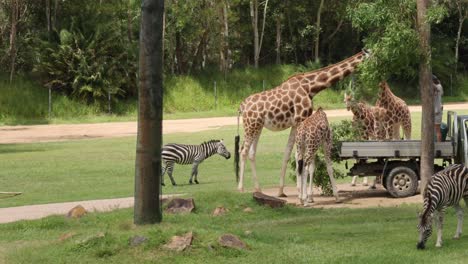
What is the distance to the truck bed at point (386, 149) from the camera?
1858cm

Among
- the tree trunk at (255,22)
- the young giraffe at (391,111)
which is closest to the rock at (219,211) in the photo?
the young giraffe at (391,111)

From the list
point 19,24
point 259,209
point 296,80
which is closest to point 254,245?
point 259,209

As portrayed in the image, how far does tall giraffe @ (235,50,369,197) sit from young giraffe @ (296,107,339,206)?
94 cm

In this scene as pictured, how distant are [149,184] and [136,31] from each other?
137 feet

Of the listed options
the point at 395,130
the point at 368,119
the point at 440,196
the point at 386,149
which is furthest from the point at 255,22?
the point at 440,196

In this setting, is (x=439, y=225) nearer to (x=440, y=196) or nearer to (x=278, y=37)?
(x=440, y=196)

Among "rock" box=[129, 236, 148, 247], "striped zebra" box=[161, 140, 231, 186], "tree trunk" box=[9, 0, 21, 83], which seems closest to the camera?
"rock" box=[129, 236, 148, 247]

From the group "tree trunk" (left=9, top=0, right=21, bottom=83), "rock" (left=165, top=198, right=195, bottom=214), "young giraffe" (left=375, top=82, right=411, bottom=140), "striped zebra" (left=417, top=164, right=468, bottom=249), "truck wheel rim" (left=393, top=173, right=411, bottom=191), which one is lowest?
"rock" (left=165, top=198, right=195, bottom=214)

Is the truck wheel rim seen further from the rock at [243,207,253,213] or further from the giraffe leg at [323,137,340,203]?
the rock at [243,207,253,213]

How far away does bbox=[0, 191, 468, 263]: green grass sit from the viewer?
11125 millimetres

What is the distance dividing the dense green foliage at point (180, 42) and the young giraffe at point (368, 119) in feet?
56.1

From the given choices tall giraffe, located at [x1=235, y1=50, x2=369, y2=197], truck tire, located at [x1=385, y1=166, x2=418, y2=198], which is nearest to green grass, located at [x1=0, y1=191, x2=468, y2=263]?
truck tire, located at [x1=385, y1=166, x2=418, y2=198]

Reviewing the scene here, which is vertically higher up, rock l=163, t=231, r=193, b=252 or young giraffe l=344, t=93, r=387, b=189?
young giraffe l=344, t=93, r=387, b=189

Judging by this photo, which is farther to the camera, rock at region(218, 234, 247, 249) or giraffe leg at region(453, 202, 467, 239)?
giraffe leg at region(453, 202, 467, 239)
